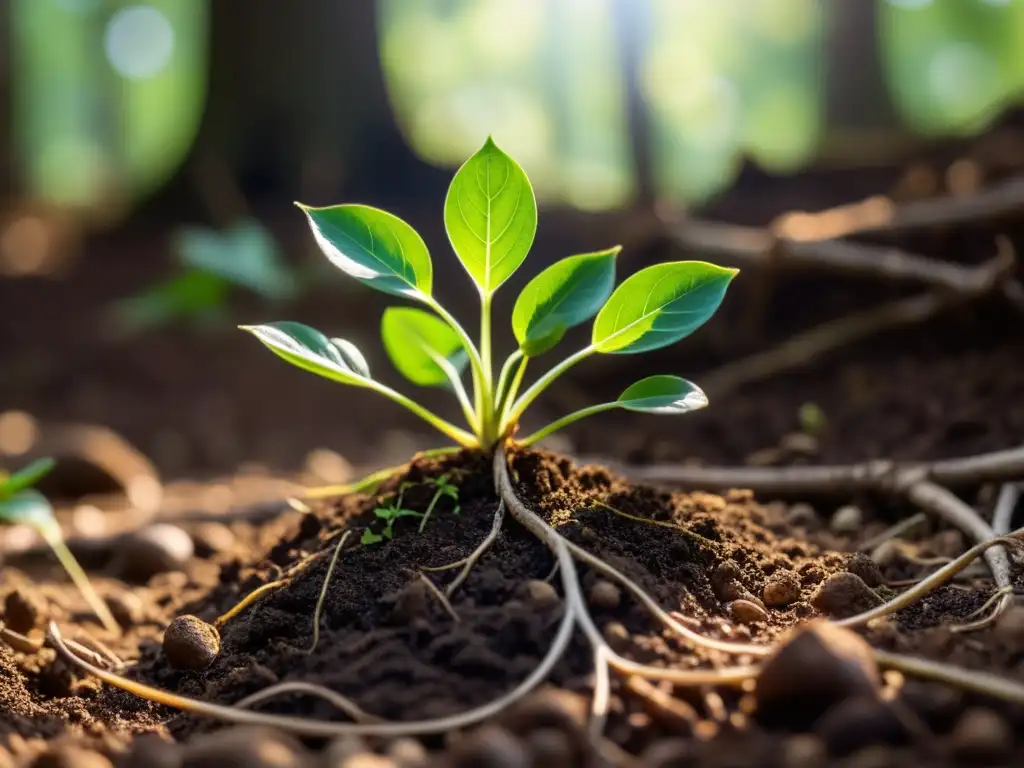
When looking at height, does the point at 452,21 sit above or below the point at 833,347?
above

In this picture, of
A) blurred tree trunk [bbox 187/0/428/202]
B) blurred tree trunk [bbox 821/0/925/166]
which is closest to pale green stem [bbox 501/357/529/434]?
blurred tree trunk [bbox 187/0/428/202]

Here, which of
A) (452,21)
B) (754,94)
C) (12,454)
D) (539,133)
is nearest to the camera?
(12,454)

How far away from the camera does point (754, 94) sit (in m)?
16.0

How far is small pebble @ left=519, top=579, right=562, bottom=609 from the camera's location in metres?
0.90

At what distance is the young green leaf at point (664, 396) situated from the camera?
103 cm

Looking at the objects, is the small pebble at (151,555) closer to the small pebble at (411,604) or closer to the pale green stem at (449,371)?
the pale green stem at (449,371)

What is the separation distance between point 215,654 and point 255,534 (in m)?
0.72

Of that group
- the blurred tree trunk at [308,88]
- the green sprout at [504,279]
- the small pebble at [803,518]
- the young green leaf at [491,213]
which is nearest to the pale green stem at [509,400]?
the green sprout at [504,279]

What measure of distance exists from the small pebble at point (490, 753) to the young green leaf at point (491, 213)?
0.57 meters

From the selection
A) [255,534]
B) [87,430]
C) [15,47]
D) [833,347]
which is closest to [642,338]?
[255,534]

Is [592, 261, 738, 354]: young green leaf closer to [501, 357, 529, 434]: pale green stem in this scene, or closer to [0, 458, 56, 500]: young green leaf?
[501, 357, 529, 434]: pale green stem

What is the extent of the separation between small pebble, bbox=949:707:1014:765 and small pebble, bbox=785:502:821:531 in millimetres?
742

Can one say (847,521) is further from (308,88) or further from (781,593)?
(308,88)

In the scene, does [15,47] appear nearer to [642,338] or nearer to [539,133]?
[642,338]
